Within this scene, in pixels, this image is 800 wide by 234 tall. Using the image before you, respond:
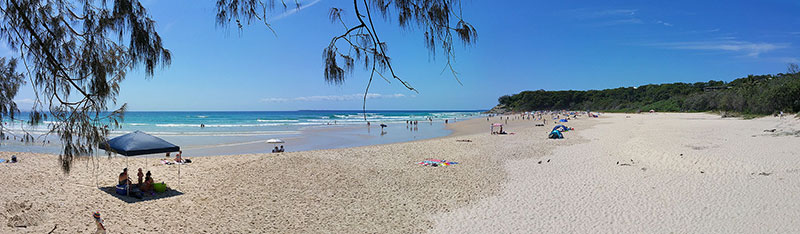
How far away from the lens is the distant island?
3341cm

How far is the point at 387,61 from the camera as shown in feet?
10.7

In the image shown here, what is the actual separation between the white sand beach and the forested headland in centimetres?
2513

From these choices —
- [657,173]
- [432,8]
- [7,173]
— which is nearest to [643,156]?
[657,173]

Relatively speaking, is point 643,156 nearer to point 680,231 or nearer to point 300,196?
point 680,231

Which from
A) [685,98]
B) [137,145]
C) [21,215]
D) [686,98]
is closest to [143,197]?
[137,145]

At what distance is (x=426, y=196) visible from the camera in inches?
359

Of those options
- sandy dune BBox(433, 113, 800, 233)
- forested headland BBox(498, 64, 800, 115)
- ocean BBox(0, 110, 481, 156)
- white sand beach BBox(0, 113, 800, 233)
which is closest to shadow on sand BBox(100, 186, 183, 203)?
white sand beach BBox(0, 113, 800, 233)

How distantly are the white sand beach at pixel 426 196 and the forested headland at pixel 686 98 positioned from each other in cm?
2513

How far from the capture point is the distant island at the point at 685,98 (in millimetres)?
33406

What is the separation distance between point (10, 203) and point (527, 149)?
16.0m

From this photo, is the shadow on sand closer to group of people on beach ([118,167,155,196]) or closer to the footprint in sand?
group of people on beach ([118,167,155,196])

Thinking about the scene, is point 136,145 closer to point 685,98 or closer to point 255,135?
point 255,135

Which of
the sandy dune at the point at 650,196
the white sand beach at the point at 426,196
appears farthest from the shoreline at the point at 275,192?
the sandy dune at the point at 650,196

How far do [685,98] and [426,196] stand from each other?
75548 millimetres
